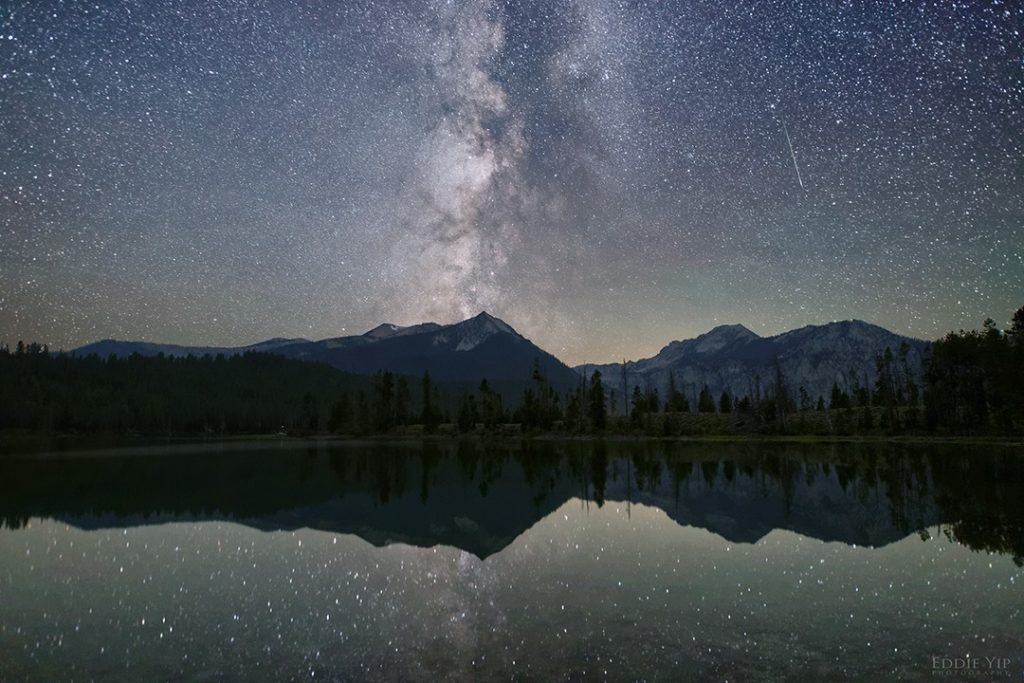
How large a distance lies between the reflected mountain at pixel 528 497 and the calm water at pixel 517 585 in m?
0.32

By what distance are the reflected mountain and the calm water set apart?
0.32 m

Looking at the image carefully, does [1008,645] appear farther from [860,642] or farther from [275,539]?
[275,539]

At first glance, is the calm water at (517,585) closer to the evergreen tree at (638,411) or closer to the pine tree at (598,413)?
the evergreen tree at (638,411)

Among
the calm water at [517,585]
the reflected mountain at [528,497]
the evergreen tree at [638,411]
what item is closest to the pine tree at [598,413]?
the evergreen tree at [638,411]

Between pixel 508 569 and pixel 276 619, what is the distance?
8.88 meters

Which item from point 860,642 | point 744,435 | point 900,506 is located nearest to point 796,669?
point 860,642

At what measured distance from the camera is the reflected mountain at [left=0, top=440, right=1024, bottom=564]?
3002cm

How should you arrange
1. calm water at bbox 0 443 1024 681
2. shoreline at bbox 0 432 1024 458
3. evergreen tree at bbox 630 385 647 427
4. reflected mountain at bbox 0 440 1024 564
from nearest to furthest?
1. calm water at bbox 0 443 1024 681
2. reflected mountain at bbox 0 440 1024 564
3. shoreline at bbox 0 432 1024 458
4. evergreen tree at bbox 630 385 647 427

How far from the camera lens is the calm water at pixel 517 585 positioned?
12992 mm

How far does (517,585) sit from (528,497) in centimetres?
2342

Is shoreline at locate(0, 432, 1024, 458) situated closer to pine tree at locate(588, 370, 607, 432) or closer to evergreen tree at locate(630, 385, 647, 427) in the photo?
pine tree at locate(588, 370, 607, 432)

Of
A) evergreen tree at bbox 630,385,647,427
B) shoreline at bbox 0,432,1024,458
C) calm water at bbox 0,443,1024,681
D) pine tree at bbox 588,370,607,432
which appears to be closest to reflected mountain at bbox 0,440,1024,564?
calm water at bbox 0,443,1024,681

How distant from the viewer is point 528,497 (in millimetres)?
43156

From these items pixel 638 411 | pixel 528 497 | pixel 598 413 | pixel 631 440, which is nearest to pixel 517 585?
pixel 528 497
